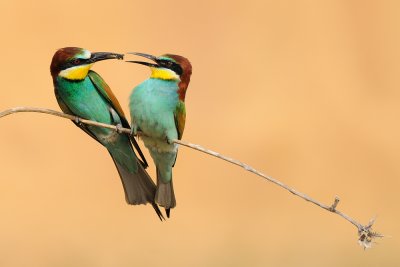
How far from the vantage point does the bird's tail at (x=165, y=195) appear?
342cm

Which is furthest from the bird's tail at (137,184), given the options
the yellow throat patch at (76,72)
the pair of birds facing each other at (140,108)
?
the yellow throat patch at (76,72)

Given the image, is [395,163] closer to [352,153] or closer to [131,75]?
[352,153]

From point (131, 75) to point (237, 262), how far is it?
217 cm

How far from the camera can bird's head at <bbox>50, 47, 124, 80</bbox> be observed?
323 centimetres

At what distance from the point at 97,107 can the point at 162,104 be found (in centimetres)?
20

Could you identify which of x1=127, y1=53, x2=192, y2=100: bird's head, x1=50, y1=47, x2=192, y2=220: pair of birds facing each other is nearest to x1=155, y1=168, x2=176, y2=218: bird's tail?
x1=50, y1=47, x2=192, y2=220: pair of birds facing each other

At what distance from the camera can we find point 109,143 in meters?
3.52

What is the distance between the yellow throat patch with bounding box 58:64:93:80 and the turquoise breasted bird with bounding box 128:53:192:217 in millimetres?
154

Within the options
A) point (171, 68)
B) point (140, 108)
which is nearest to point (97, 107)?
point (140, 108)

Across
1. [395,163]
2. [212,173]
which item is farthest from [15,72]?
[395,163]

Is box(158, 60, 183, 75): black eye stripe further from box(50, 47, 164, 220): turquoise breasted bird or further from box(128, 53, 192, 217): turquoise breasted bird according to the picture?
box(50, 47, 164, 220): turquoise breasted bird

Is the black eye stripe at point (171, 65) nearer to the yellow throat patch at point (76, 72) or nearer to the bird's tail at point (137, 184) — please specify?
the yellow throat patch at point (76, 72)

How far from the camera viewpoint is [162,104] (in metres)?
3.37

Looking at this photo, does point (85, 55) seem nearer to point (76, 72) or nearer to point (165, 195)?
point (76, 72)
